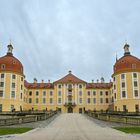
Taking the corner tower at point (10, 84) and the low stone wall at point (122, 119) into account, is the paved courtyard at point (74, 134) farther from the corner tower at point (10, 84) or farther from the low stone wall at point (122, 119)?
the corner tower at point (10, 84)

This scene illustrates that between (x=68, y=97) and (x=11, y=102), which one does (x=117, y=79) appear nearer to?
(x=68, y=97)

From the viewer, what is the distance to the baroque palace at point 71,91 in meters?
53.5

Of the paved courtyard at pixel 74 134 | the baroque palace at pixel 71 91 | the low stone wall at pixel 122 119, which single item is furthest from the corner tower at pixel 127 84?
the paved courtyard at pixel 74 134

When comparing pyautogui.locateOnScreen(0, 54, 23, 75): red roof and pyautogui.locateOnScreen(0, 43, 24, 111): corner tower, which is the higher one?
pyautogui.locateOnScreen(0, 54, 23, 75): red roof

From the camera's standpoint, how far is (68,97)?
231ft

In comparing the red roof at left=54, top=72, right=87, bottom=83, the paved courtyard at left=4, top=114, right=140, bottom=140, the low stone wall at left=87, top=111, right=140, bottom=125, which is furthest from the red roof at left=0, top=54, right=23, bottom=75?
the paved courtyard at left=4, top=114, right=140, bottom=140

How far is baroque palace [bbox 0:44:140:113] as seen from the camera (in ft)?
176

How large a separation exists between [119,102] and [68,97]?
19.7 m

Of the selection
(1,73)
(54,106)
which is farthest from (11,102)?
(54,106)

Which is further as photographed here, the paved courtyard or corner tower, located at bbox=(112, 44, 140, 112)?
corner tower, located at bbox=(112, 44, 140, 112)

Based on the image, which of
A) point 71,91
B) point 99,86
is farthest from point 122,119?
point 99,86

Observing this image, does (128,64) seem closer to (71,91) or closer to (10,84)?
(71,91)

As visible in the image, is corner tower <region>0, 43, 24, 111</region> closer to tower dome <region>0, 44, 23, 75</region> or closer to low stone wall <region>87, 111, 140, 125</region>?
tower dome <region>0, 44, 23, 75</region>

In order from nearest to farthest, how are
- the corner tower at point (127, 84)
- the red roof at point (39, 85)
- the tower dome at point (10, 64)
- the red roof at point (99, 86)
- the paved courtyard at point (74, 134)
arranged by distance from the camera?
the paved courtyard at point (74, 134) < the corner tower at point (127, 84) < the tower dome at point (10, 64) < the red roof at point (99, 86) < the red roof at point (39, 85)
